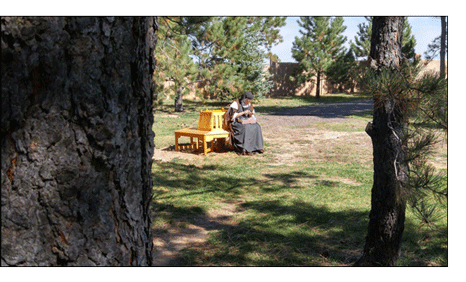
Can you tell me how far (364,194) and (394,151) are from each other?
251cm

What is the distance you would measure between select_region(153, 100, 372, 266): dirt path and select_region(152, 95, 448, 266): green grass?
63 mm

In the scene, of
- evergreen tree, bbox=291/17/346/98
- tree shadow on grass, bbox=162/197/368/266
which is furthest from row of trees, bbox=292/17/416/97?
tree shadow on grass, bbox=162/197/368/266

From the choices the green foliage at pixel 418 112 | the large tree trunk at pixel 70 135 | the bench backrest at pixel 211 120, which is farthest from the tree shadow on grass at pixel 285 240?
the bench backrest at pixel 211 120

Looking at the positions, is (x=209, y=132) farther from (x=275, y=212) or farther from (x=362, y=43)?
(x=362, y=43)

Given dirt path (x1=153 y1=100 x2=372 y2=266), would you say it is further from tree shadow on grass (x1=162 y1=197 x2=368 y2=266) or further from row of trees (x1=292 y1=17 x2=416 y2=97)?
row of trees (x1=292 y1=17 x2=416 y2=97)

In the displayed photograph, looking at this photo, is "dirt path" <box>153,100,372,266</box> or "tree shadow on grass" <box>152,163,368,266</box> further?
"dirt path" <box>153,100,372,266</box>

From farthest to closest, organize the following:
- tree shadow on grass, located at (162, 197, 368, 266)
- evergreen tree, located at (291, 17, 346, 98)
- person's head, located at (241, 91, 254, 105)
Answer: evergreen tree, located at (291, 17, 346, 98)
person's head, located at (241, 91, 254, 105)
tree shadow on grass, located at (162, 197, 368, 266)

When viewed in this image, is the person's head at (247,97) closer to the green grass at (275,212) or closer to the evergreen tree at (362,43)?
the green grass at (275,212)

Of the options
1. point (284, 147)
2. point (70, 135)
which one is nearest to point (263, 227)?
point (70, 135)

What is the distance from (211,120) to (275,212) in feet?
11.8

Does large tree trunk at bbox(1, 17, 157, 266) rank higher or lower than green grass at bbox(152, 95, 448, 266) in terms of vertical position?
higher

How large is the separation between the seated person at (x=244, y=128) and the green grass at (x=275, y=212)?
1.50ft

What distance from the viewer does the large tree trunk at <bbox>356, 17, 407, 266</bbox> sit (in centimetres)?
258

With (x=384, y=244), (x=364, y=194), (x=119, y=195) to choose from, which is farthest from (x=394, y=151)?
(x=364, y=194)
